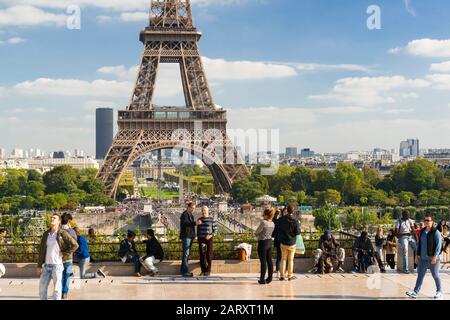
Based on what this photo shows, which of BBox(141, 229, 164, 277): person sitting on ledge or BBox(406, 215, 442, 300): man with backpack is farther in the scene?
BBox(141, 229, 164, 277): person sitting on ledge

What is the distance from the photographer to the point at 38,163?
173m

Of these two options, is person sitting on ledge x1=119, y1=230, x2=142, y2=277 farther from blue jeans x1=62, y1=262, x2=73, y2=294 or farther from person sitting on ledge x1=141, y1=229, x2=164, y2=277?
blue jeans x1=62, y1=262, x2=73, y2=294

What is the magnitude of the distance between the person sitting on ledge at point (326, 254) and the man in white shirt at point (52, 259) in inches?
196

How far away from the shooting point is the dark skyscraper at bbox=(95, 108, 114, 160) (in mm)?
154750

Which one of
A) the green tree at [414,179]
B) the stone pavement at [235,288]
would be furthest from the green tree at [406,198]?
the stone pavement at [235,288]

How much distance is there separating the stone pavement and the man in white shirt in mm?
622

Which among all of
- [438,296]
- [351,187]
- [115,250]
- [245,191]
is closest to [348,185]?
[351,187]

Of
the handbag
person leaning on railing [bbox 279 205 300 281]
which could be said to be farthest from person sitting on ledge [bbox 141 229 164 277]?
the handbag

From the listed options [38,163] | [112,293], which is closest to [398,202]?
[112,293]

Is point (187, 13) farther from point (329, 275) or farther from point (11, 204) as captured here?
point (329, 275)

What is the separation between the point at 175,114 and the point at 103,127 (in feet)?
337

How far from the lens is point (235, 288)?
37.9 ft
